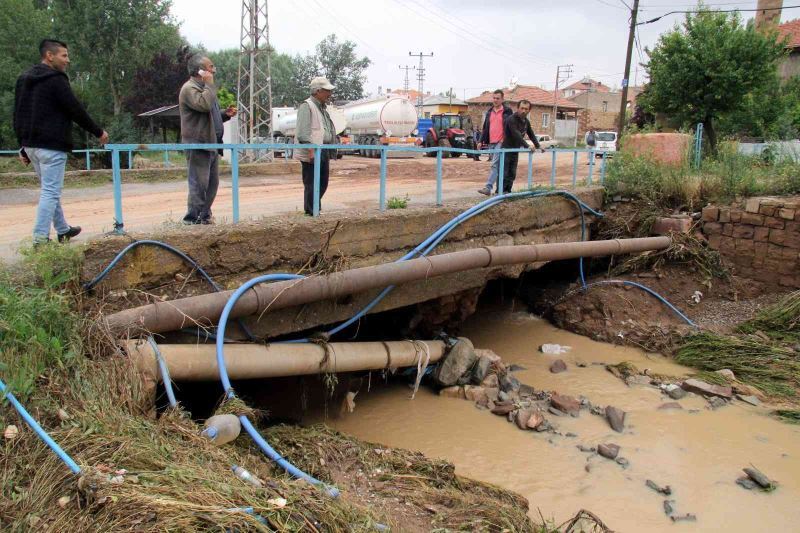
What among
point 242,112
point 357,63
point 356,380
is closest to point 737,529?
point 356,380

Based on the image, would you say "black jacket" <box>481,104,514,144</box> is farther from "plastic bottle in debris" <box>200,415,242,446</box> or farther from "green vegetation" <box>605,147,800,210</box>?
"plastic bottle in debris" <box>200,415,242,446</box>

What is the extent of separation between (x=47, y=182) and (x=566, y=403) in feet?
17.4

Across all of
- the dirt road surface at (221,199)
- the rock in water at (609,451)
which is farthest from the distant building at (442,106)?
the rock in water at (609,451)

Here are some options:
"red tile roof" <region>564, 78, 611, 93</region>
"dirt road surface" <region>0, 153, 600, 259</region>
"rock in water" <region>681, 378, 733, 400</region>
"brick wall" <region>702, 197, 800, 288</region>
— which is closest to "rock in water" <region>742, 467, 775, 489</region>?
"rock in water" <region>681, 378, 733, 400</region>

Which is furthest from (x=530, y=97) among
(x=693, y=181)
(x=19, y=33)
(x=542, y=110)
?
(x=693, y=181)

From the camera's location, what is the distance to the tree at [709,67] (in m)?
18.3

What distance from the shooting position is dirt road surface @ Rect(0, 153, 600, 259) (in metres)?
6.52

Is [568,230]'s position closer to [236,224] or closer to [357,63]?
[236,224]

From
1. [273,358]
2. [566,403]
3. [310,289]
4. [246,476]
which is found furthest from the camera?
[566,403]

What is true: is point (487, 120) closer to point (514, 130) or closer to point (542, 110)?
point (514, 130)

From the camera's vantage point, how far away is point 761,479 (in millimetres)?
5211

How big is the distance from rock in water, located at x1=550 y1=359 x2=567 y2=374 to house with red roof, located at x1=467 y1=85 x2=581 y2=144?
40225 millimetres

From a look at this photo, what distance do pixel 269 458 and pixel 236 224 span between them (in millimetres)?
2224

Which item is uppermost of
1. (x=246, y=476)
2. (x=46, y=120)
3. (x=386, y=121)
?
(x=386, y=121)
